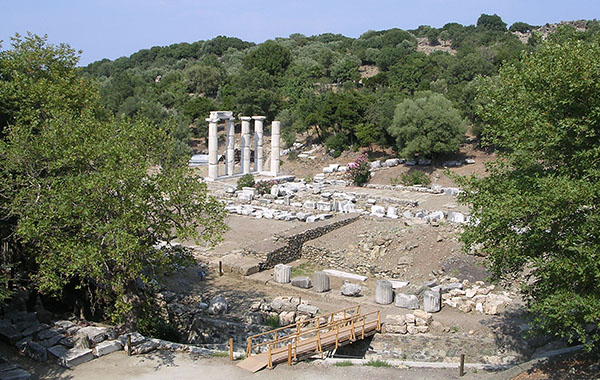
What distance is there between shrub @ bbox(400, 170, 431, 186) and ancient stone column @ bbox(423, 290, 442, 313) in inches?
838

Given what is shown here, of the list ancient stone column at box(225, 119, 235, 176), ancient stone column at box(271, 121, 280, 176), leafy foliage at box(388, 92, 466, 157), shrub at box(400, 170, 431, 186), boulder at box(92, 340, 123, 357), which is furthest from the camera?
ancient stone column at box(271, 121, 280, 176)

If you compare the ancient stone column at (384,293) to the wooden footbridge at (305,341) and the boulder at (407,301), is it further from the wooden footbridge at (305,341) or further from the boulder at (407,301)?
the wooden footbridge at (305,341)

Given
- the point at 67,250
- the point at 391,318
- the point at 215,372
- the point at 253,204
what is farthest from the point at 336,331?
the point at 253,204

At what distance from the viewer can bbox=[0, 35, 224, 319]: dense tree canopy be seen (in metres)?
12.5

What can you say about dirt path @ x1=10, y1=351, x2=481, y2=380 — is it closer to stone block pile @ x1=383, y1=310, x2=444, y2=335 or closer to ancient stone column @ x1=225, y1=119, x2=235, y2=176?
stone block pile @ x1=383, y1=310, x2=444, y2=335

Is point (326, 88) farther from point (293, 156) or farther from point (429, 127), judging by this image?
point (429, 127)

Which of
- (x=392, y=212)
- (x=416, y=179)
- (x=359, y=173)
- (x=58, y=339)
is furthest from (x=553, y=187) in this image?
(x=359, y=173)

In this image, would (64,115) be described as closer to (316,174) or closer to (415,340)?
(415,340)

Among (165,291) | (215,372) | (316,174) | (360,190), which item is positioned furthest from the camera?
(316,174)

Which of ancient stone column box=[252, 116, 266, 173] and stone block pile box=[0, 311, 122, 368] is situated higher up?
ancient stone column box=[252, 116, 266, 173]

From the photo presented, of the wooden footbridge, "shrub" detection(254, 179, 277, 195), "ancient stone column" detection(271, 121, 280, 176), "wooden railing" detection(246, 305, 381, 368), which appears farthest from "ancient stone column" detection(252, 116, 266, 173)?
"wooden railing" detection(246, 305, 381, 368)

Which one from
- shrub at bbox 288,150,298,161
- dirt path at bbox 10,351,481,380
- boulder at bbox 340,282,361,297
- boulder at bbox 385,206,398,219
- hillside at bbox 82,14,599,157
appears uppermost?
hillside at bbox 82,14,599,157

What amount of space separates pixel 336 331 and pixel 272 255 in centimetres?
810

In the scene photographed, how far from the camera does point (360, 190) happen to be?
35.9 metres
